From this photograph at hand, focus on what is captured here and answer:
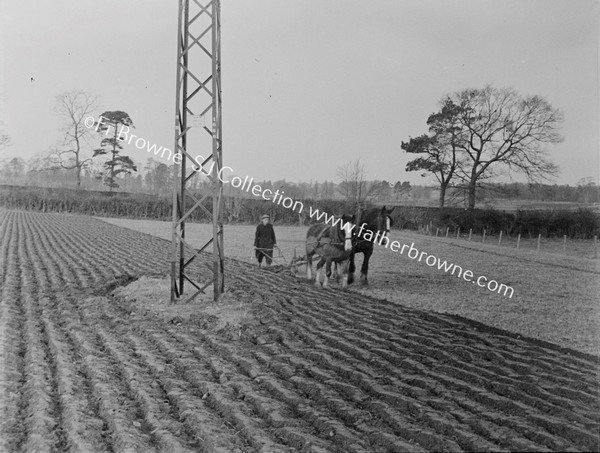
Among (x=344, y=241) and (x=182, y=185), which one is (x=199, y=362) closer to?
(x=182, y=185)

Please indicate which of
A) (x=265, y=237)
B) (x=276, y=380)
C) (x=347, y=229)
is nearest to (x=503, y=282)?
(x=347, y=229)

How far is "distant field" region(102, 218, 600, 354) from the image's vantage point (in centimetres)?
743

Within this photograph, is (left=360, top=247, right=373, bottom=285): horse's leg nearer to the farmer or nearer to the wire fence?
the farmer

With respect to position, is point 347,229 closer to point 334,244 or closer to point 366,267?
point 334,244

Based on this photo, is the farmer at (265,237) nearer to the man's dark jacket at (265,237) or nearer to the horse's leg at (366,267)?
the man's dark jacket at (265,237)

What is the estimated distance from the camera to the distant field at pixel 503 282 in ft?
24.4

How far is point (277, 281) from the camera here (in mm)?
11086

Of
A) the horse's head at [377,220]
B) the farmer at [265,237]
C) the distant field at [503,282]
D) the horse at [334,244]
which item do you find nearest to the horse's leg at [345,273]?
the horse at [334,244]

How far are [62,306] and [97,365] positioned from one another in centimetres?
294

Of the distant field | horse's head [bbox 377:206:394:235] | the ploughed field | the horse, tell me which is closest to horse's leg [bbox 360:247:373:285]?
the distant field

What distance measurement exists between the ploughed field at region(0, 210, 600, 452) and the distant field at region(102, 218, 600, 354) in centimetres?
87

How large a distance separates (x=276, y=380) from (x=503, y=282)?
7919 millimetres

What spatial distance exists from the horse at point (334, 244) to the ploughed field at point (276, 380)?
71.3 inches

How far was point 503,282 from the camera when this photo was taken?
11.3 metres
